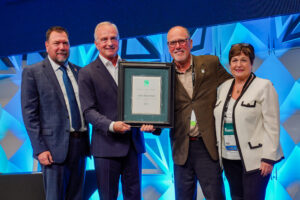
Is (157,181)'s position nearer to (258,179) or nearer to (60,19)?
(258,179)

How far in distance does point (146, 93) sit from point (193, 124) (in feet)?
1.36

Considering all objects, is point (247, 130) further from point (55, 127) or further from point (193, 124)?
point (55, 127)

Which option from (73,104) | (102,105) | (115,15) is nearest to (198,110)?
(102,105)

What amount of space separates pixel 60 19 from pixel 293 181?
3322mm

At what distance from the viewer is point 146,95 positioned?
2285 millimetres

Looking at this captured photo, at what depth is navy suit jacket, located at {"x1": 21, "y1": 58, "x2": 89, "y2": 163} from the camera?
244 cm

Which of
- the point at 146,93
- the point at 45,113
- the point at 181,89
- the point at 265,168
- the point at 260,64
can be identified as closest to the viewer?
the point at 265,168

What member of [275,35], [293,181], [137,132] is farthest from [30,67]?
[293,181]

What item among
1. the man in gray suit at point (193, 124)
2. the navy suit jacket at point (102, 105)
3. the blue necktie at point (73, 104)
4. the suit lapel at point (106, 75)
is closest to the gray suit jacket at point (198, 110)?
the man in gray suit at point (193, 124)

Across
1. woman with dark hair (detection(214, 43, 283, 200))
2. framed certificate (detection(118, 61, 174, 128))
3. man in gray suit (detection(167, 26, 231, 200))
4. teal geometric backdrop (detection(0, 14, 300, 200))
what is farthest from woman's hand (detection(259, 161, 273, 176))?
teal geometric backdrop (detection(0, 14, 300, 200))

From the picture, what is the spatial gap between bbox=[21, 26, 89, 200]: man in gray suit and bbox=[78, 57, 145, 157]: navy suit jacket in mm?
197

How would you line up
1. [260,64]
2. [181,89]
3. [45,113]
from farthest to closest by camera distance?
[260,64] < [45,113] < [181,89]

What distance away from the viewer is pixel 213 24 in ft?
10.9

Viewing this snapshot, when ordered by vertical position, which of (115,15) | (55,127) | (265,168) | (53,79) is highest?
(115,15)
